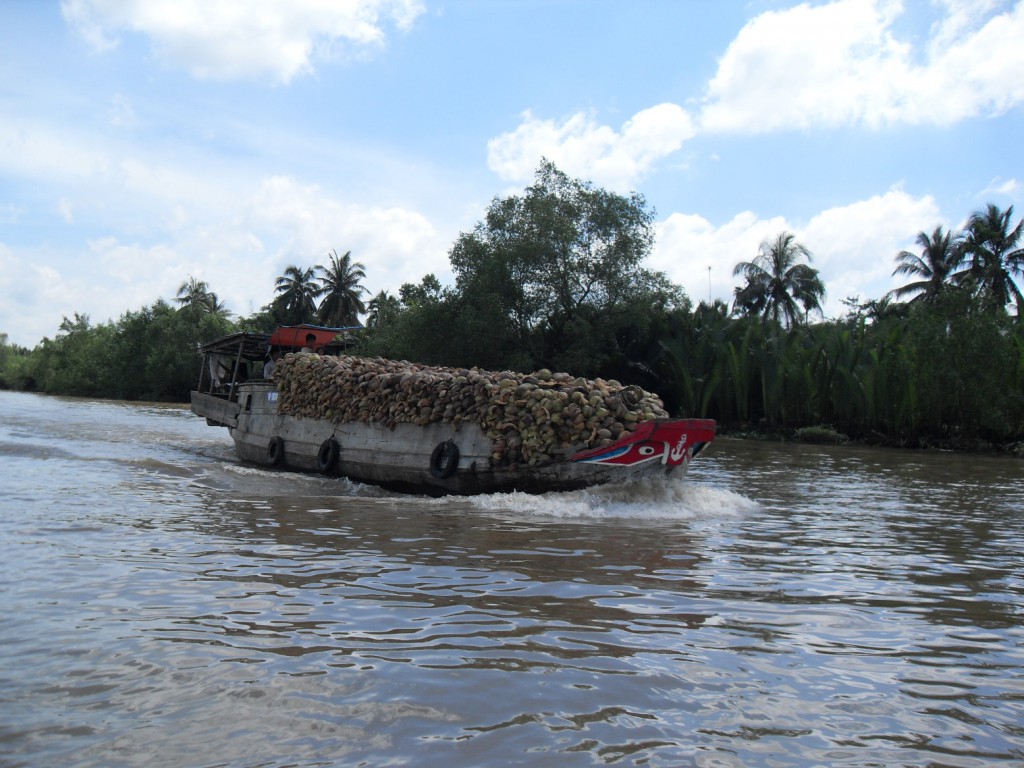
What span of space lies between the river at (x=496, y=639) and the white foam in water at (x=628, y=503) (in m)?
0.51

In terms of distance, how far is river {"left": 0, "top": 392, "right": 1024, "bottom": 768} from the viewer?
305 cm

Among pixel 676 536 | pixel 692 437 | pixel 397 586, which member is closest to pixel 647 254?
pixel 692 437

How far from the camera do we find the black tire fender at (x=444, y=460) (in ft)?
36.9

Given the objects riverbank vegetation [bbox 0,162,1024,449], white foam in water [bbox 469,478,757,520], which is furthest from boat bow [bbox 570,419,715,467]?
riverbank vegetation [bbox 0,162,1024,449]

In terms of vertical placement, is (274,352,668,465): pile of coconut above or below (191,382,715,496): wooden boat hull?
above

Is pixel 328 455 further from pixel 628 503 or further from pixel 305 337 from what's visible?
pixel 628 503

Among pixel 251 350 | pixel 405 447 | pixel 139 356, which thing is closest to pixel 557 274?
pixel 251 350

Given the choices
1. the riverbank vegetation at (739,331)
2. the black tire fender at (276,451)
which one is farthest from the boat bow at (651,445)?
the riverbank vegetation at (739,331)

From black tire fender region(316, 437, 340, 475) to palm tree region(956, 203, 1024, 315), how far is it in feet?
121

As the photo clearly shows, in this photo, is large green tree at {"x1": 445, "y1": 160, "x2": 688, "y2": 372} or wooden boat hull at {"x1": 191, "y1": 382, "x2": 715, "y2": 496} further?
large green tree at {"x1": 445, "y1": 160, "x2": 688, "y2": 372}

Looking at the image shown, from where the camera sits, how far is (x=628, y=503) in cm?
988

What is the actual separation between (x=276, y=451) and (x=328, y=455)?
2100 millimetres

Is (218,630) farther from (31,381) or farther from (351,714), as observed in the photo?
(31,381)

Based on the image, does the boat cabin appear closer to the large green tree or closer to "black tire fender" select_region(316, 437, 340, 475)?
"black tire fender" select_region(316, 437, 340, 475)
